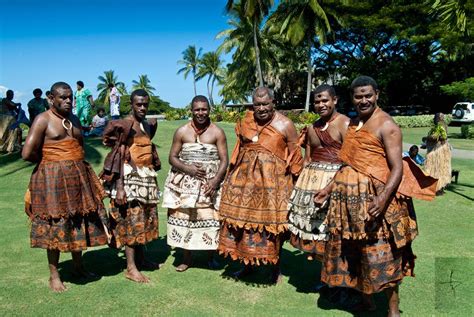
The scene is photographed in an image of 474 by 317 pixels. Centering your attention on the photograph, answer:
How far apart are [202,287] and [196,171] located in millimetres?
1254

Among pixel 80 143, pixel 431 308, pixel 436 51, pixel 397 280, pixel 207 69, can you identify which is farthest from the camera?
pixel 207 69

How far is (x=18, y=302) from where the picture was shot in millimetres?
Result: 4051

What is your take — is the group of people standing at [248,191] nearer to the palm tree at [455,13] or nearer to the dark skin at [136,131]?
the dark skin at [136,131]

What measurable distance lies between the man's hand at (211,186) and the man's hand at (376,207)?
77.5 inches

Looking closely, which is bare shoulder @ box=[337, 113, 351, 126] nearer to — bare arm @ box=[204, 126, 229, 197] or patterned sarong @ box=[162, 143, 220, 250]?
bare arm @ box=[204, 126, 229, 197]

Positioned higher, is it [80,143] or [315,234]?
[80,143]

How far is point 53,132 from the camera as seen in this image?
4.12 meters

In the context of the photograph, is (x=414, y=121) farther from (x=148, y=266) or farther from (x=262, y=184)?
(x=148, y=266)

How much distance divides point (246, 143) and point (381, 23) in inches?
1143

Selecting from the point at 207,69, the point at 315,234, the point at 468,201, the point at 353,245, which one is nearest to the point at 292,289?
the point at 315,234

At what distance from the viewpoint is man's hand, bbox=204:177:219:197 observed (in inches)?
188

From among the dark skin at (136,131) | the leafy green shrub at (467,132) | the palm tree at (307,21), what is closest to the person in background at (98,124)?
the dark skin at (136,131)

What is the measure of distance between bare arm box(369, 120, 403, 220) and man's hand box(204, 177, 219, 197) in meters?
1.99

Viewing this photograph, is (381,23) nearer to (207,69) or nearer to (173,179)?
(173,179)
